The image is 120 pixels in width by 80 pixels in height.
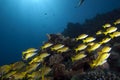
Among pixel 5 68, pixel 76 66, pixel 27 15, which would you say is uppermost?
pixel 27 15

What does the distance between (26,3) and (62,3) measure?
79.3ft

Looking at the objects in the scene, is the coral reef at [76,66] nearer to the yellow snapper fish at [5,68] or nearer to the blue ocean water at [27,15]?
the yellow snapper fish at [5,68]

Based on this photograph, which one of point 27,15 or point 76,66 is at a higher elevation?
point 27,15

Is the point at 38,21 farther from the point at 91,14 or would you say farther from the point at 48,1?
the point at 91,14

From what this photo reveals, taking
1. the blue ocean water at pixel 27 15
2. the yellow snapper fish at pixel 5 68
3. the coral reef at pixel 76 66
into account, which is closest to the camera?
the coral reef at pixel 76 66

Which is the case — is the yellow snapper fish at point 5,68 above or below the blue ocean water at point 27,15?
below

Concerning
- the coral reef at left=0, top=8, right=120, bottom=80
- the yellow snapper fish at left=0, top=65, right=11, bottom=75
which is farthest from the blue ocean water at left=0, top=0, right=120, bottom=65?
the yellow snapper fish at left=0, top=65, right=11, bottom=75

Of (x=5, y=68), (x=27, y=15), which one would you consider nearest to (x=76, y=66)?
(x=5, y=68)

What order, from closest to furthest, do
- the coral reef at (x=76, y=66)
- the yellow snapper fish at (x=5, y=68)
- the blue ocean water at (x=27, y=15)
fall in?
the coral reef at (x=76, y=66) < the yellow snapper fish at (x=5, y=68) < the blue ocean water at (x=27, y=15)

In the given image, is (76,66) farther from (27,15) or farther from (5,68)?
(27,15)

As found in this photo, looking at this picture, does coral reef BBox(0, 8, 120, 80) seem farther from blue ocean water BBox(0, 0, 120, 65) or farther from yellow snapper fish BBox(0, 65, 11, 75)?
blue ocean water BBox(0, 0, 120, 65)

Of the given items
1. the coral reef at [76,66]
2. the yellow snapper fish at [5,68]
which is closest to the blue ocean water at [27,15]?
the coral reef at [76,66]

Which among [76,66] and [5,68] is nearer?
[5,68]

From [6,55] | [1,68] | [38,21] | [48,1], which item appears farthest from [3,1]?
[38,21]
